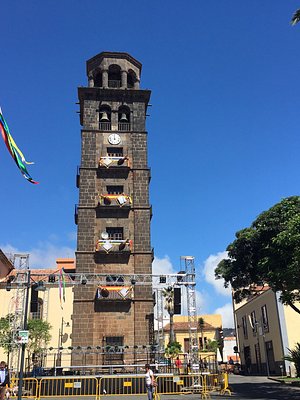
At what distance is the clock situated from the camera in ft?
111

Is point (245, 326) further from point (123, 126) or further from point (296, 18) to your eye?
point (296, 18)

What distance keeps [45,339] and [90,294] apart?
1139cm

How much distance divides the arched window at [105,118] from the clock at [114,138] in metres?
0.72

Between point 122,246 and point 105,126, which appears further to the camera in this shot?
point 105,126

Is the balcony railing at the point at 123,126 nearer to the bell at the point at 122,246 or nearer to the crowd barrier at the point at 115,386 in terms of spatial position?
the bell at the point at 122,246

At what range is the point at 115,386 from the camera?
75.6 ft

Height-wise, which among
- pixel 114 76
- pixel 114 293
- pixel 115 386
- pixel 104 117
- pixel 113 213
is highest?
pixel 114 76

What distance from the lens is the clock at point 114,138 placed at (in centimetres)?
3372

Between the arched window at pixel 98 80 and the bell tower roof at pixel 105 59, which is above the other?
the bell tower roof at pixel 105 59

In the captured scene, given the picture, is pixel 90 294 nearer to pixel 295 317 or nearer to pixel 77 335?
pixel 77 335

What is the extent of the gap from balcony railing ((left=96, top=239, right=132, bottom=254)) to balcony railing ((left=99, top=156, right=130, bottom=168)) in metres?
5.98

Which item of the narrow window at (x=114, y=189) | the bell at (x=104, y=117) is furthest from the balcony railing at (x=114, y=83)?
the narrow window at (x=114, y=189)

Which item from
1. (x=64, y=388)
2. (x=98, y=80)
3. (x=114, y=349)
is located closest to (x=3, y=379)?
(x=64, y=388)

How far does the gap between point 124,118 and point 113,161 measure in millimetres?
4215
